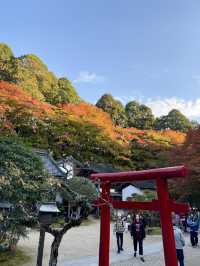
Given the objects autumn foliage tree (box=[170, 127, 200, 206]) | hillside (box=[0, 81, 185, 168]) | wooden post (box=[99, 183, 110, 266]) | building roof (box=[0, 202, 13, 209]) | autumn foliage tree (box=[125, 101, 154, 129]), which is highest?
autumn foliage tree (box=[125, 101, 154, 129])

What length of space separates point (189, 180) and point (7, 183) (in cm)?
1704

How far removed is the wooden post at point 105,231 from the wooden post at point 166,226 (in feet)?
4.08

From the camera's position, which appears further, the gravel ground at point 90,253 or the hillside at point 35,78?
the hillside at point 35,78

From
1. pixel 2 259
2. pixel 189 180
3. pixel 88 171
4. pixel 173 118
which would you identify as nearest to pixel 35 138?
pixel 88 171

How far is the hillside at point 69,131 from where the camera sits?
1254 inches

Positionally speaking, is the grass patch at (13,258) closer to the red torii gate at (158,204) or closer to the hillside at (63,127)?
the red torii gate at (158,204)

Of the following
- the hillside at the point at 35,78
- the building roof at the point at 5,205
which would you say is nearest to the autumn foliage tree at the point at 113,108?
the hillside at the point at 35,78

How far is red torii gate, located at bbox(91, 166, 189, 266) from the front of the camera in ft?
18.2

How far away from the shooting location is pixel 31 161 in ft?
33.3

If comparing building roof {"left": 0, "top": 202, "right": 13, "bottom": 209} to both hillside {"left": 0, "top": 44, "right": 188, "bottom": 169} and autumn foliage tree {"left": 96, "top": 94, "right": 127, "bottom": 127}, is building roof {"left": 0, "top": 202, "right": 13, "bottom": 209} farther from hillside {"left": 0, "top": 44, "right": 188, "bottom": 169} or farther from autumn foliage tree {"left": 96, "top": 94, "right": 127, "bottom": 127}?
autumn foliage tree {"left": 96, "top": 94, "right": 127, "bottom": 127}

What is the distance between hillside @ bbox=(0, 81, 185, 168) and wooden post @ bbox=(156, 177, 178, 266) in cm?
2446

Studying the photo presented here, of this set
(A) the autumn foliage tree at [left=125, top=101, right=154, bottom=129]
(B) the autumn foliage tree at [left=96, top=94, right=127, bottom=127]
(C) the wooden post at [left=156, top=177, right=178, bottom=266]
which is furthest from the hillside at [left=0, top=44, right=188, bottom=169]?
(C) the wooden post at [left=156, top=177, right=178, bottom=266]

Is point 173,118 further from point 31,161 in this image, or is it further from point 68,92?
point 31,161

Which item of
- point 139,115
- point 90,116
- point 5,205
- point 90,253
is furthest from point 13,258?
point 139,115
